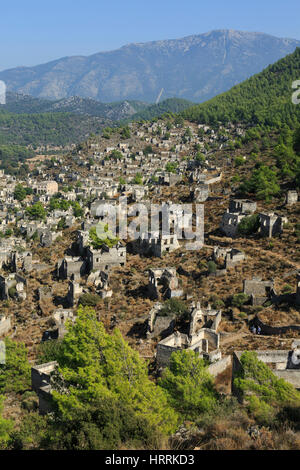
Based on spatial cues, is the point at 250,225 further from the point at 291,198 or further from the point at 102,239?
the point at 102,239

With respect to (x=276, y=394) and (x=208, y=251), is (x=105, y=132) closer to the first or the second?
(x=208, y=251)

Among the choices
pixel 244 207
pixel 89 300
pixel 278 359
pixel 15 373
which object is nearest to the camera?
pixel 278 359

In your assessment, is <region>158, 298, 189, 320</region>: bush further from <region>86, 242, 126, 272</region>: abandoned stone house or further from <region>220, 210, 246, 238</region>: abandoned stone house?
<region>220, 210, 246, 238</region>: abandoned stone house

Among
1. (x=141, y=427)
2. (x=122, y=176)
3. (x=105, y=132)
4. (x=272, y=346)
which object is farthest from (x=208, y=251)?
(x=105, y=132)

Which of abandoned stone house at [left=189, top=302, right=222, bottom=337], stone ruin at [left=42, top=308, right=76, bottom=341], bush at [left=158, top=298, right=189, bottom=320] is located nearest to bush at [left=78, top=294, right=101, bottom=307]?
stone ruin at [left=42, top=308, right=76, bottom=341]

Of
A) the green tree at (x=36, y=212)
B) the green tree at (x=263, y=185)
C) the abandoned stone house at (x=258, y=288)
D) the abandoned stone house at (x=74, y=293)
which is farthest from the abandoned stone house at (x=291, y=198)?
the green tree at (x=36, y=212)

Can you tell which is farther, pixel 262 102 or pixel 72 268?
pixel 262 102

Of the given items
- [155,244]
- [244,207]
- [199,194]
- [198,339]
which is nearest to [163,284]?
[155,244]
